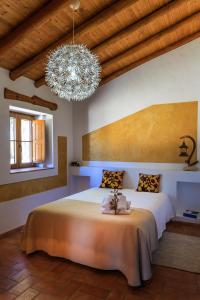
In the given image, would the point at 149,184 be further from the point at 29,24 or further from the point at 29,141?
the point at 29,24

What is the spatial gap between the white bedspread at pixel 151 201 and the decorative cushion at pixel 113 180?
266 millimetres

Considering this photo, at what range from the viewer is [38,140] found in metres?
4.77

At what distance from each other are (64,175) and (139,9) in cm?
355

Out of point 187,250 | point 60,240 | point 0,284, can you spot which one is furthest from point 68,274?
point 187,250

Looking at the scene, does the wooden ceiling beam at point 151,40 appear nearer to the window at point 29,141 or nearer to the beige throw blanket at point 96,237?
the window at point 29,141

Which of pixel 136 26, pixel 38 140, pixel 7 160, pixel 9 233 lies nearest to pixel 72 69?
pixel 136 26

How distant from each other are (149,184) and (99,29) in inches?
110

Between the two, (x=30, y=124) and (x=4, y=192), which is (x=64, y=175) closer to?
(x=30, y=124)

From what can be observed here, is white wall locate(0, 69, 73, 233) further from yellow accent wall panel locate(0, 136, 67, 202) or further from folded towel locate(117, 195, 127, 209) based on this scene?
folded towel locate(117, 195, 127, 209)

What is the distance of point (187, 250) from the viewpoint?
313 cm

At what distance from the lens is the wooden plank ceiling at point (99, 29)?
9.16 ft

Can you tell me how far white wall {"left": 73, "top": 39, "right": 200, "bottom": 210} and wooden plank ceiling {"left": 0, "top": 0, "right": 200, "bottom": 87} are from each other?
25cm

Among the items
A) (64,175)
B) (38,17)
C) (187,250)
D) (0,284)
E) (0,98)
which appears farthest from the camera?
(64,175)

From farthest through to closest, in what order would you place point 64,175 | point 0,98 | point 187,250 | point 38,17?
point 64,175 < point 0,98 < point 187,250 < point 38,17
